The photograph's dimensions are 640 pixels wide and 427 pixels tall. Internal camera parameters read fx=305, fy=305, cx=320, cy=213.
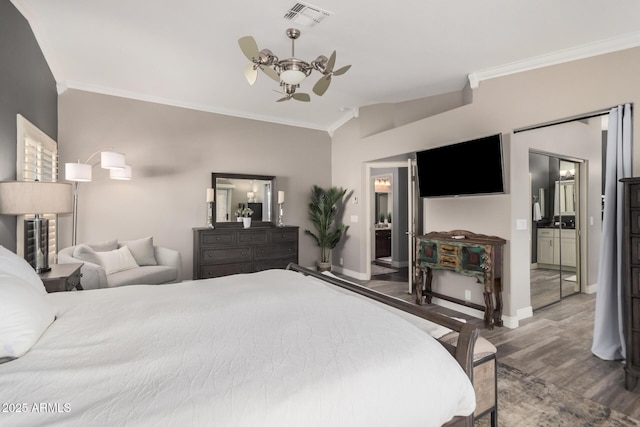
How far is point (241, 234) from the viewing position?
16.9 ft

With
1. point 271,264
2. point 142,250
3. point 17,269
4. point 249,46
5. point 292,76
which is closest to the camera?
point 17,269

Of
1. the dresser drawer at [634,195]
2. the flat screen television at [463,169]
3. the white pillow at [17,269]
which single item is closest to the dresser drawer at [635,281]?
the dresser drawer at [634,195]

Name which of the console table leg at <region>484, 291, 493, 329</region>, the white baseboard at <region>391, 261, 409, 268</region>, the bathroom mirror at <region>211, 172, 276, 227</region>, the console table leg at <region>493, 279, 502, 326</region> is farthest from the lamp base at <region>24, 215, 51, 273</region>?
the white baseboard at <region>391, 261, 409, 268</region>

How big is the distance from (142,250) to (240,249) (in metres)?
1.43

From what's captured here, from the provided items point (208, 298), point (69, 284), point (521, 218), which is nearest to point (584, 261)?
point (521, 218)

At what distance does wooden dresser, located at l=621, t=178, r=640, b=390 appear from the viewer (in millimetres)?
2281

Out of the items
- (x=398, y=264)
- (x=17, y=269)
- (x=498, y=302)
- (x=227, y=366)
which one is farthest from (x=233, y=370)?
(x=398, y=264)

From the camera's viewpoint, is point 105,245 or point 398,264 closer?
point 105,245

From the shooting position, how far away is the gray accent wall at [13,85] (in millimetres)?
2504

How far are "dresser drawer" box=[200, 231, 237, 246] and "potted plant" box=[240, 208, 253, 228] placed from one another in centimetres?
38

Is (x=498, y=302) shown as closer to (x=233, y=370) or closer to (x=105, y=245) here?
(x=233, y=370)

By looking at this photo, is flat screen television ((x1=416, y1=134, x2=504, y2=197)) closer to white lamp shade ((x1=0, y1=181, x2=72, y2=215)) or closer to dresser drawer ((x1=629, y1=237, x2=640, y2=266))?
dresser drawer ((x1=629, y1=237, x2=640, y2=266))

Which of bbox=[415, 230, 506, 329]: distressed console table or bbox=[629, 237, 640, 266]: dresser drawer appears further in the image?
bbox=[415, 230, 506, 329]: distressed console table

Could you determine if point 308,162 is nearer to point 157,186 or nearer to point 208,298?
point 157,186
